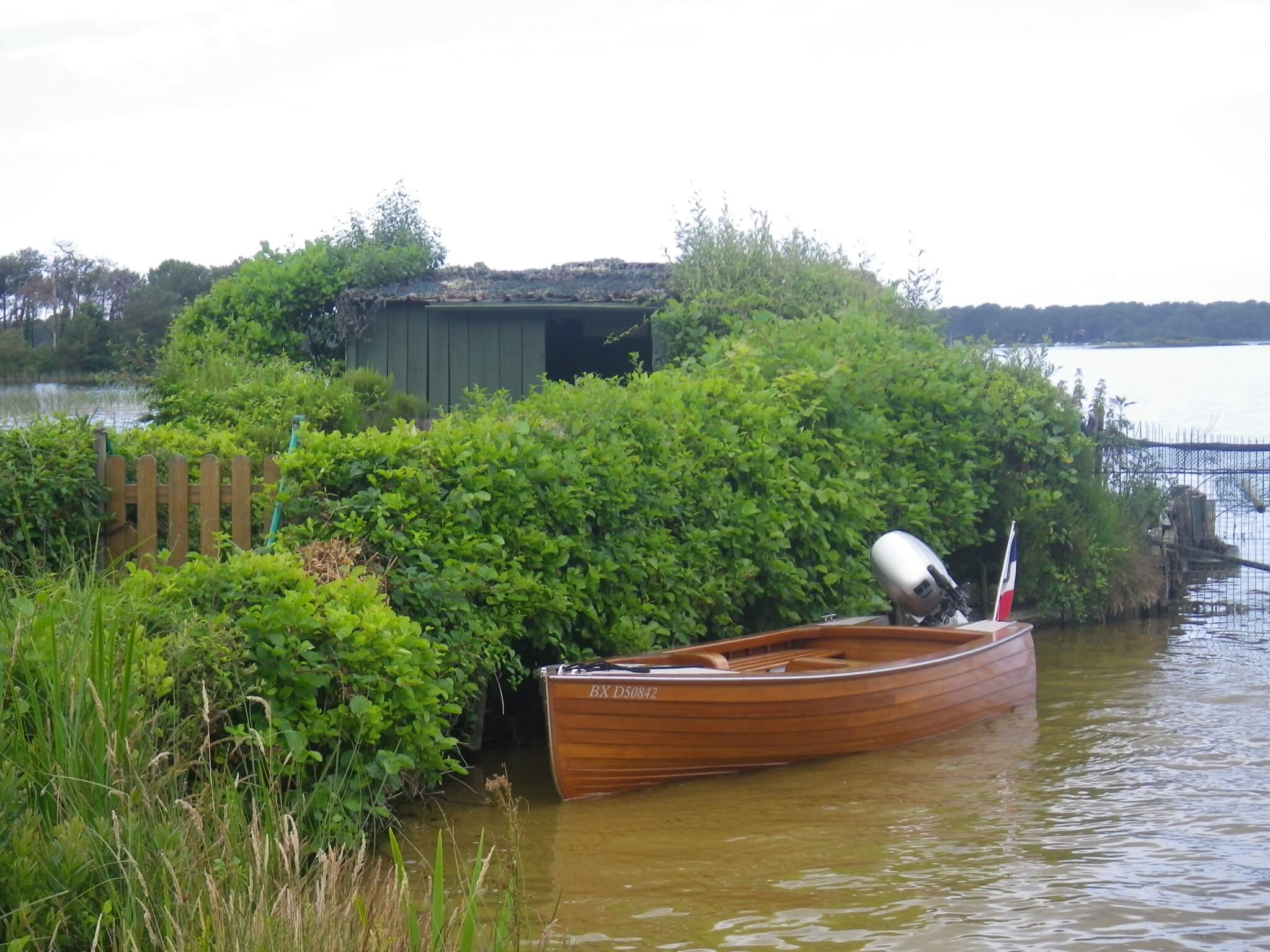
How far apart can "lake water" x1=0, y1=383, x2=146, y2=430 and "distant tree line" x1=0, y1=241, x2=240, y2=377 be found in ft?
1.83

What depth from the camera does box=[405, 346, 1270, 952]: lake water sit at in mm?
6406

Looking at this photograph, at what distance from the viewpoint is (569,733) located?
8352 millimetres

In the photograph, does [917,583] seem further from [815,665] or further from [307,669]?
[307,669]

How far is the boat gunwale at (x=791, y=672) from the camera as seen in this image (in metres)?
8.32

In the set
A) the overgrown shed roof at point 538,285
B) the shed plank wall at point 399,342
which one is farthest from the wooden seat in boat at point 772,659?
the shed plank wall at point 399,342

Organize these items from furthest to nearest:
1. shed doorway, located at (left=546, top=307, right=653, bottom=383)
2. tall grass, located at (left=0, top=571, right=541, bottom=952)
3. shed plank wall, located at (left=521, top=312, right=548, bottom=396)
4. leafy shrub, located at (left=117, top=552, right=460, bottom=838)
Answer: shed doorway, located at (left=546, top=307, right=653, bottom=383) < shed plank wall, located at (left=521, top=312, right=548, bottom=396) < leafy shrub, located at (left=117, top=552, right=460, bottom=838) < tall grass, located at (left=0, top=571, right=541, bottom=952)

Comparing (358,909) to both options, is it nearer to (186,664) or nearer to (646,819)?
(186,664)

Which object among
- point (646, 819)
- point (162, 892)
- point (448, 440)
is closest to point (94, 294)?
point (448, 440)

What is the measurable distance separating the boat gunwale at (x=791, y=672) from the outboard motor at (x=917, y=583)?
58 centimetres

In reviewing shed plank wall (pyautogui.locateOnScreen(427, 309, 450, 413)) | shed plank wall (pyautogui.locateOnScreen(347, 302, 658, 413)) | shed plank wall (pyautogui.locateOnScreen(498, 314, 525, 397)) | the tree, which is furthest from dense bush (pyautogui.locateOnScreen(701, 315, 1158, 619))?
the tree

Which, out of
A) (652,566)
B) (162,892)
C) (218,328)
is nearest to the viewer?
(162,892)

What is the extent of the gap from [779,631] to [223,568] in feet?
17.3

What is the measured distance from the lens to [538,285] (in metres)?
18.3

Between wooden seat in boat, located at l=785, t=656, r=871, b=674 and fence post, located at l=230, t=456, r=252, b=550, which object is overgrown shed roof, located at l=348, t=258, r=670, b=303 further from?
fence post, located at l=230, t=456, r=252, b=550
